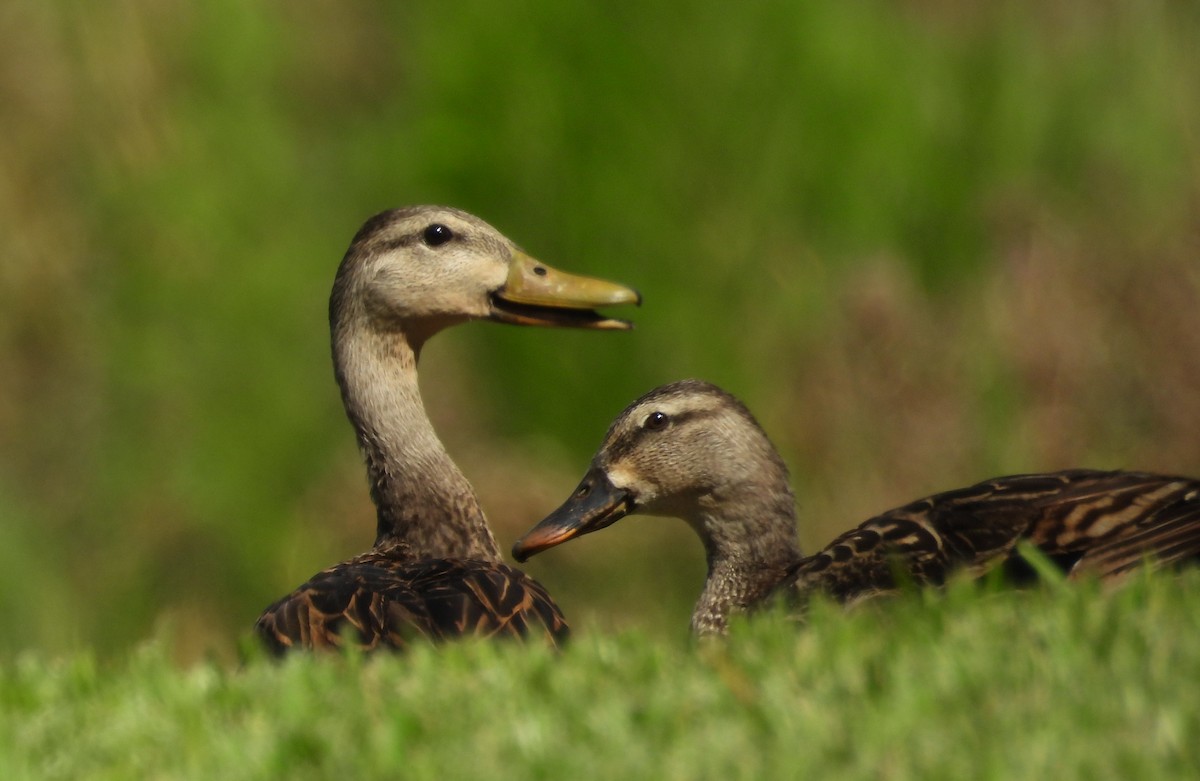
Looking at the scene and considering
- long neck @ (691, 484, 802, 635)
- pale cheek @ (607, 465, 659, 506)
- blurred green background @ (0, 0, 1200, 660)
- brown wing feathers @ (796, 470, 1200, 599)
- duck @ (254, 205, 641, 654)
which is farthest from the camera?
blurred green background @ (0, 0, 1200, 660)

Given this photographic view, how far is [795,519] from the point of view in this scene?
6098mm

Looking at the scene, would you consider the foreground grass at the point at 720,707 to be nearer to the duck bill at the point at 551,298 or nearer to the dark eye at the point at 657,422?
the dark eye at the point at 657,422

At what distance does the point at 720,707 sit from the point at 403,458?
126 inches

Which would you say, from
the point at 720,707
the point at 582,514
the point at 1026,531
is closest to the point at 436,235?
the point at 582,514

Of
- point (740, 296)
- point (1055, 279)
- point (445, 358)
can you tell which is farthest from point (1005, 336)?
point (445, 358)

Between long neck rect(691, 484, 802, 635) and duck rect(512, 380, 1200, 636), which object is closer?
duck rect(512, 380, 1200, 636)

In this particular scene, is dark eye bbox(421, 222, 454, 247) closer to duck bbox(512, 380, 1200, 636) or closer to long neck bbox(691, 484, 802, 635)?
duck bbox(512, 380, 1200, 636)

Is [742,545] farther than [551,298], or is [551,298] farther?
[551,298]

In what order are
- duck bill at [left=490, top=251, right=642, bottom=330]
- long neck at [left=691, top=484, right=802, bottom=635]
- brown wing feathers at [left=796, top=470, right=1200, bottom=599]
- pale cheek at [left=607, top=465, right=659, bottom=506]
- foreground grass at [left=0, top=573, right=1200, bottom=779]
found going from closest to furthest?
foreground grass at [left=0, top=573, right=1200, bottom=779]
brown wing feathers at [left=796, top=470, right=1200, bottom=599]
long neck at [left=691, top=484, right=802, bottom=635]
pale cheek at [left=607, top=465, right=659, bottom=506]
duck bill at [left=490, top=251, right=642, bottom=330]

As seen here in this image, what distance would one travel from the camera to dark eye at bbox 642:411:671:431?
19.7ft

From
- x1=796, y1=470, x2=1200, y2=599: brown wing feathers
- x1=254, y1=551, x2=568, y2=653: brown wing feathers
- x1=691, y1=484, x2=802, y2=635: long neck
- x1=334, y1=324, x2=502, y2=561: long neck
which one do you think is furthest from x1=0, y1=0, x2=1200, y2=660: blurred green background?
x1=254, y1=551, x2=568, y2=653: brown wing feathers

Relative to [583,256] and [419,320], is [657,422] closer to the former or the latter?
[419,320]

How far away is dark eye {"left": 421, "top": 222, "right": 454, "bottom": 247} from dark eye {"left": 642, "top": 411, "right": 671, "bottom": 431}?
95 centimetres

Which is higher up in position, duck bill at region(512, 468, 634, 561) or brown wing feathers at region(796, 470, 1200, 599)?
duck bill at region(512, 468, 634, 561)
